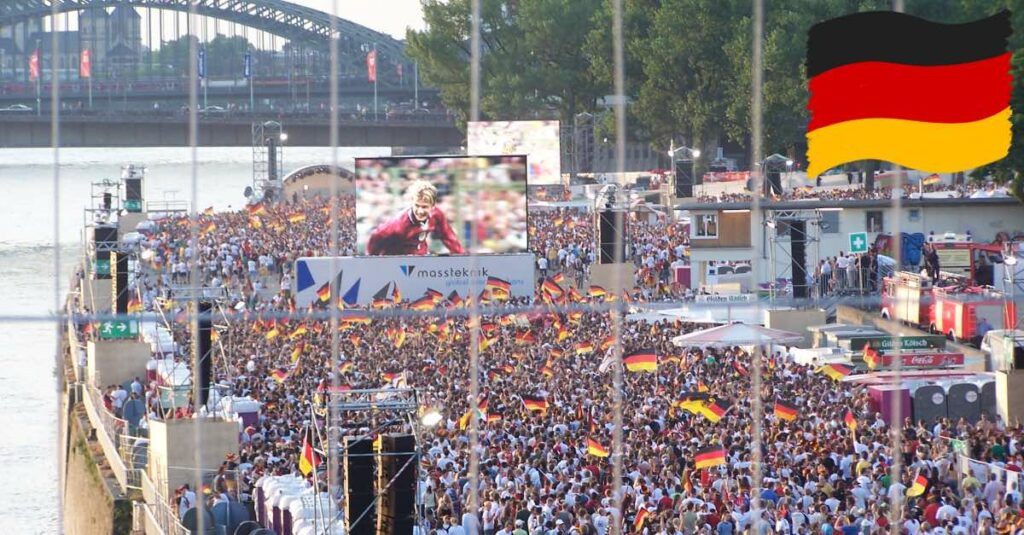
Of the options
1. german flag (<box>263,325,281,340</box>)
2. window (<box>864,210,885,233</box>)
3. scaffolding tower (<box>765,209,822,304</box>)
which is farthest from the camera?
window (<box>864,210,885,233</box>)

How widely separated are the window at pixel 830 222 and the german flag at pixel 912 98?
1882cm

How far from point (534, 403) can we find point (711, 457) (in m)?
4.11

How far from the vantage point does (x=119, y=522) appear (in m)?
21.0

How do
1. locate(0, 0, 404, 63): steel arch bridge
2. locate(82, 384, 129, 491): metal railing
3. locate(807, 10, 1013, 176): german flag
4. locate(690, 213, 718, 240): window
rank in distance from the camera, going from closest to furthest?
locate(807, 10, 1013, 176): german flag
locate(82, 384, 129, 491): metal railing
locate(690, 213, 718, 240): window
locate(0, 0, 404, 63): steel arch bridge

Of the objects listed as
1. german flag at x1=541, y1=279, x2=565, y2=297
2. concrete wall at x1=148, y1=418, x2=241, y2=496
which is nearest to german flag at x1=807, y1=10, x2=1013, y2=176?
concrete wall at x1=148, y1=418, x2=241, y2=496

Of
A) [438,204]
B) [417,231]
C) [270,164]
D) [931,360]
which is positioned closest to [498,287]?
[417,231]

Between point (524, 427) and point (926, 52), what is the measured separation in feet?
18.8

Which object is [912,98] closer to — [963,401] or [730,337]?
[963,401]

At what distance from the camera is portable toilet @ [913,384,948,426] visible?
19.9 metres

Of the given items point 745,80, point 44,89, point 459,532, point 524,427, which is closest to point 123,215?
point 745,80

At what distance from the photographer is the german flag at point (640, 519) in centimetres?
1412

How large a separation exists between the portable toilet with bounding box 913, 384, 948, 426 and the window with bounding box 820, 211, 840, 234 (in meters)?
18.1

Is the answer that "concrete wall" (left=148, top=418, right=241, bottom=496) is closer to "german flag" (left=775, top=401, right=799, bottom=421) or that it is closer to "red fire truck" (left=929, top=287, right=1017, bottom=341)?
"german flag" (left=775, top=401, right=799, bottom=421)
